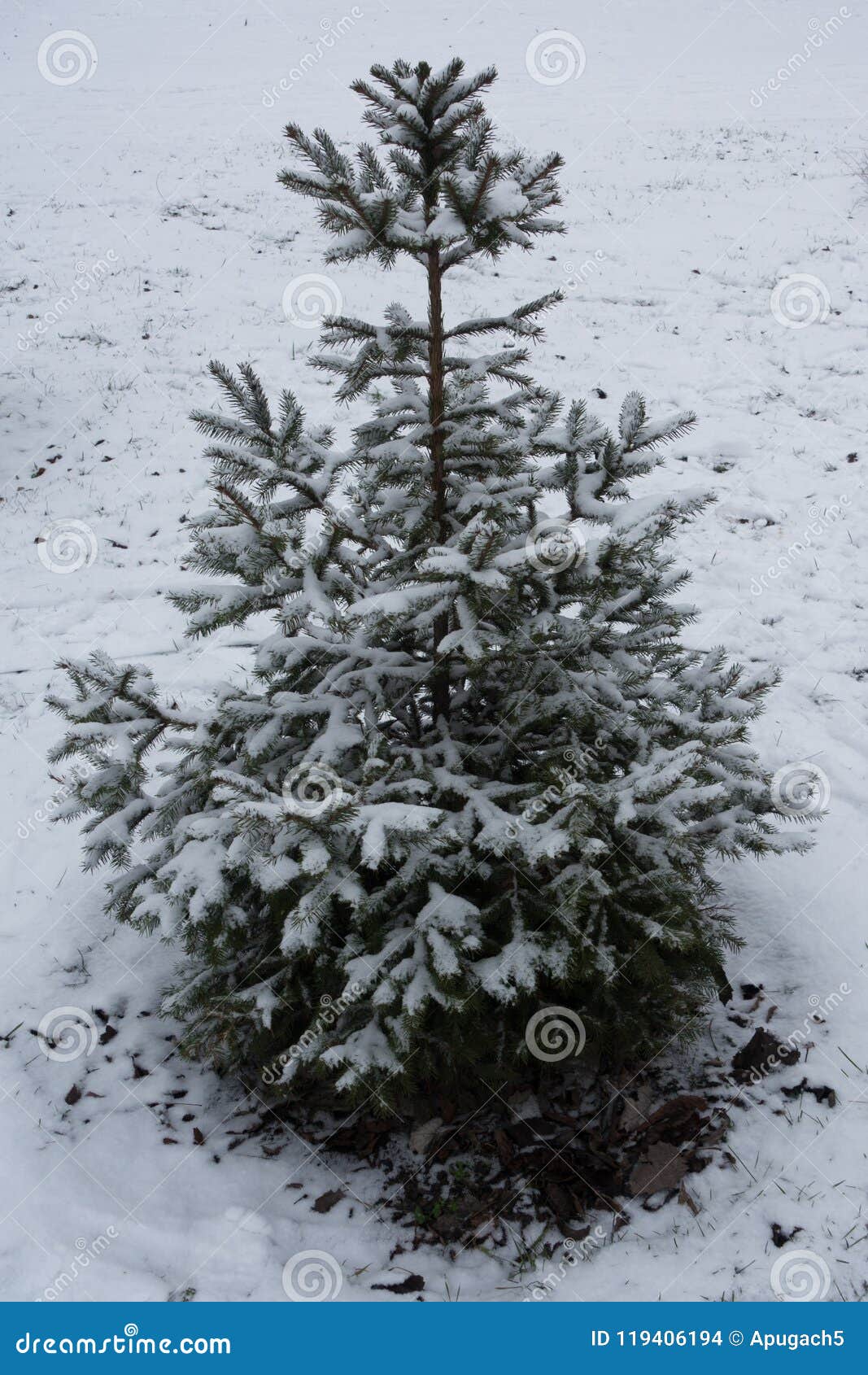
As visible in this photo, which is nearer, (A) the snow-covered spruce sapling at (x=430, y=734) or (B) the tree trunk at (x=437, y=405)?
(A) the snow-covered spruce sapling at (x=430, y=734)

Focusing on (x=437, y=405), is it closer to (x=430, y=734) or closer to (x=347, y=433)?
(x=430, y=734)

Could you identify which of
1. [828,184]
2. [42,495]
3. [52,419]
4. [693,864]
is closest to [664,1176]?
[693,864]

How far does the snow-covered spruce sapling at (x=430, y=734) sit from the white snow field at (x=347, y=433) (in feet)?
2.09

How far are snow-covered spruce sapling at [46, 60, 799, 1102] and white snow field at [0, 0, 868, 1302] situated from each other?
2.09 ft

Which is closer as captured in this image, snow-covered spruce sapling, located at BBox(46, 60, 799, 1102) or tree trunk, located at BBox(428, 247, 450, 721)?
snow-covered spruce sapling, located at BBox(46, 60, 799, 1102)

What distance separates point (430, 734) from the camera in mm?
3896

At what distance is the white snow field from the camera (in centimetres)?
348

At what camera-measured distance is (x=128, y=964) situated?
15.7ft

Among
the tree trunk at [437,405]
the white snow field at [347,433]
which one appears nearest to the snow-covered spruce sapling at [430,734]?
the tree trunk at [437,405]

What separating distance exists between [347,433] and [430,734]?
736 cm

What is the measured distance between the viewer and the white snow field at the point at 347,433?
11.4 feet

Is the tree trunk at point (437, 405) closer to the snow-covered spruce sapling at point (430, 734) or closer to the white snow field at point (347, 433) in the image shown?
the snow-covered spruce sapling at point (430, 734)

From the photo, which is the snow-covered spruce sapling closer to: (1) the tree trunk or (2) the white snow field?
(1) the tree trunk

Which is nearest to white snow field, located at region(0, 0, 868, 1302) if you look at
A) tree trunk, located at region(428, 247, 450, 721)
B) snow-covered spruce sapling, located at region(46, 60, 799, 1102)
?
snow-covered spruce sapling, located at region(46, 60, 799, 1102)
